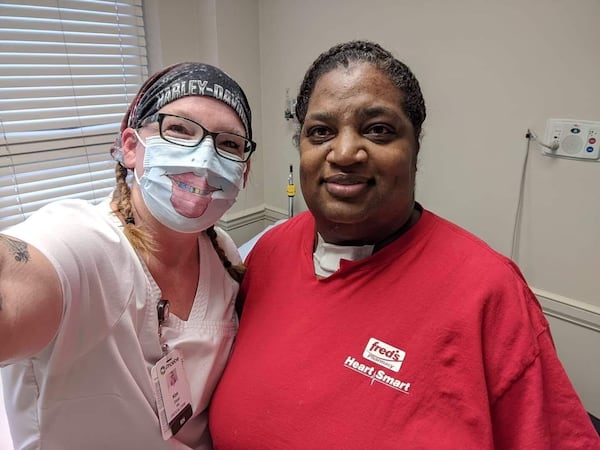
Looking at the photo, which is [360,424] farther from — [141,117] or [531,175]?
[531,175]

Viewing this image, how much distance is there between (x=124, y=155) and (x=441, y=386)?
2.99ft

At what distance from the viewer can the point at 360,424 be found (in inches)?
29.1

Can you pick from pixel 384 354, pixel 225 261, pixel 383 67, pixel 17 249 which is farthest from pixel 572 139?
pixel 17 249

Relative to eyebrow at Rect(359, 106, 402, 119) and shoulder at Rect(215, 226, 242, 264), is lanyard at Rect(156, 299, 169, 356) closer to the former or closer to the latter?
shoulder at Rect(215, 226, 242, 264)

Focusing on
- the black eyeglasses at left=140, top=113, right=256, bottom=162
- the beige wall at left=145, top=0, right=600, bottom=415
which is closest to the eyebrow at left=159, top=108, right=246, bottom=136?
the black eyeglasses at left=140, top=113, right=256, bottom=162

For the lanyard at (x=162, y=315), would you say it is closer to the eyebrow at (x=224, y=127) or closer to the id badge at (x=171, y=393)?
the id badge at (x=171, y=393)

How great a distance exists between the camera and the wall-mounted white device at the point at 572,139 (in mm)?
1453

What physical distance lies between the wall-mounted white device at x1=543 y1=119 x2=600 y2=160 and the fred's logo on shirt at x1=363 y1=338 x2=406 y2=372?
4.07 ft

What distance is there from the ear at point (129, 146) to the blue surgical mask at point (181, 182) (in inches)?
2.6

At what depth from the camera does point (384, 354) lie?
781mm

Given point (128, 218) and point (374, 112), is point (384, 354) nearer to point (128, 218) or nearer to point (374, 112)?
point (374, 112)

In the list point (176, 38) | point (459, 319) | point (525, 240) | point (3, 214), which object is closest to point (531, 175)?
point (525, 240)

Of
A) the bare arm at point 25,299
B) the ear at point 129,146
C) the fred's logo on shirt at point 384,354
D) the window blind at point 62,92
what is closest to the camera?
the bare arm at point 25,299

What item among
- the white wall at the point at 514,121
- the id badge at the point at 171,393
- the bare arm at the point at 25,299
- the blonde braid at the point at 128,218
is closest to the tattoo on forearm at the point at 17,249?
the bare arm at the point at 25,299
